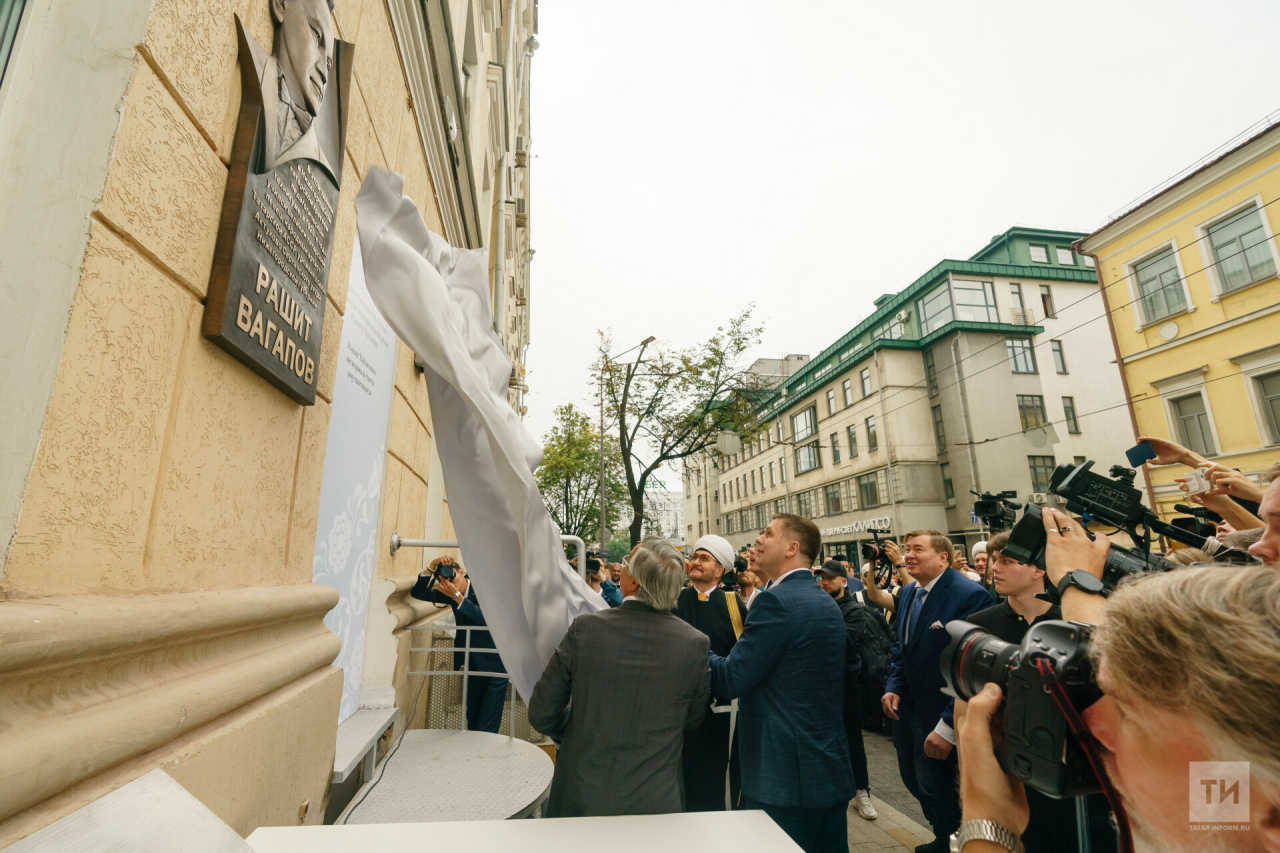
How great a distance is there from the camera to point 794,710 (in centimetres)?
297

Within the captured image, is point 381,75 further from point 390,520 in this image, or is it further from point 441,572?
point 441,572

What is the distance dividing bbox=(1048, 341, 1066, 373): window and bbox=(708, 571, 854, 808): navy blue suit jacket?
110 ft

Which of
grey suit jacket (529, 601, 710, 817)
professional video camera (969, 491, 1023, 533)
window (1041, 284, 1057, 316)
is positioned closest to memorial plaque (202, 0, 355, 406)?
grey suit jacket (529, 601, 710, 817)

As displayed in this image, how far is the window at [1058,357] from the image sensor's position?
1175 inches

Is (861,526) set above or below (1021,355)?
below

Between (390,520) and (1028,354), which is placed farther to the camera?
(1028,354)

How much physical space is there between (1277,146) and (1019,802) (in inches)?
821

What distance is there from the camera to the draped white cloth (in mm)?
1946

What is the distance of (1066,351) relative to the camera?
30.0m

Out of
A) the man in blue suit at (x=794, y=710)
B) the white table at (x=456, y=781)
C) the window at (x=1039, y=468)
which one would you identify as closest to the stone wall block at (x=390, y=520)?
the white table at (x=456, y=781)

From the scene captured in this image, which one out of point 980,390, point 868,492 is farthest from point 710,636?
point 868,492

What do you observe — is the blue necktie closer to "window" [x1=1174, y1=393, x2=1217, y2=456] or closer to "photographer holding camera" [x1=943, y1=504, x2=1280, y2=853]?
"photographer holding camera" [x1=943, y1=504, x2=1280, y2=853]

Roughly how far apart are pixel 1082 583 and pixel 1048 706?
23.3 inches

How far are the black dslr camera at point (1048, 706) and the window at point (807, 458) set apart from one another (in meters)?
38.3
